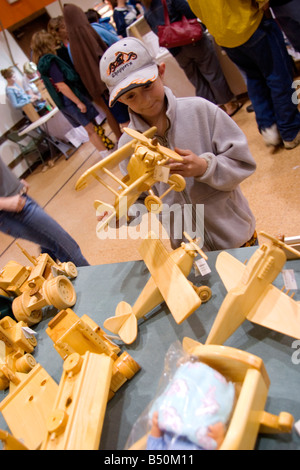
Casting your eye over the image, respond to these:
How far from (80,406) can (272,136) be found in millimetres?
1914

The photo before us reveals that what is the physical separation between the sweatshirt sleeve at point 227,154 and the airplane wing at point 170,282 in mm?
236

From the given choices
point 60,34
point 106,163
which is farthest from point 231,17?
point 60,34

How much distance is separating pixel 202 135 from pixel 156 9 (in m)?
1.88

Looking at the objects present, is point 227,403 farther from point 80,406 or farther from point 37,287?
point 37,287

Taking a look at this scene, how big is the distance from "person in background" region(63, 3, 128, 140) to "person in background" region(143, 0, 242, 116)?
433 millimetres

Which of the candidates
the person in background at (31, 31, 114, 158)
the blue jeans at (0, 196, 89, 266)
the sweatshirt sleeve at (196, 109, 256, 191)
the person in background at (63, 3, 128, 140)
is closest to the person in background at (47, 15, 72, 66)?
the person in background at (31, 31, 114, 158)

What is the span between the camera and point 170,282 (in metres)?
0.73

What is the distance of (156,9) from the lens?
224 centimetres

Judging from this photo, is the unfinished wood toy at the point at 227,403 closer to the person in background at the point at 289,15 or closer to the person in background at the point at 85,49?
the person in background at the point at 289,15

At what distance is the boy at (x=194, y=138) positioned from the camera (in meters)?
0.78

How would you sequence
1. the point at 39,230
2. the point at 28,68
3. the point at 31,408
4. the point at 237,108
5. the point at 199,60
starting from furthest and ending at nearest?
the point at 28,68 < the point at 237,108 < the point at 199,60 < the point at 39,230 < the point at 31,408

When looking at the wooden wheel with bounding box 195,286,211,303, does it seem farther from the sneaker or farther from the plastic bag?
the sneaker

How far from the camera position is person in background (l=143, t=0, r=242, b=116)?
2.19 meters

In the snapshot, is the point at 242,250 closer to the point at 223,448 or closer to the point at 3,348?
the point at 223,448
